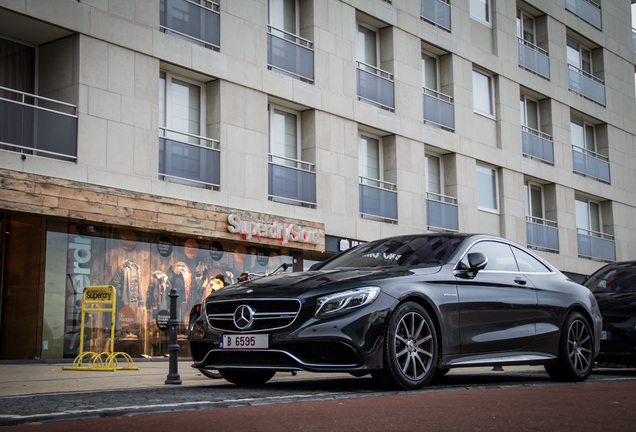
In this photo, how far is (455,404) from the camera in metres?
5.92

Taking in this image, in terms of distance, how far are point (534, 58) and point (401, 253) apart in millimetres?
23982

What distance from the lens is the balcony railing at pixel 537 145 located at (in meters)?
29.2

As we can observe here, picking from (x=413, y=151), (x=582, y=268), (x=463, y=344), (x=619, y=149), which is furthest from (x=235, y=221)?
(x=619, y=149)

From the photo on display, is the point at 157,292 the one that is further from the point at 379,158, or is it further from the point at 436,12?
the point at 436,12

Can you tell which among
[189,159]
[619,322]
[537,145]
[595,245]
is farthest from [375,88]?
[595,245]

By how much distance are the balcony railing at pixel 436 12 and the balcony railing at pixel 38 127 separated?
42.9 feet

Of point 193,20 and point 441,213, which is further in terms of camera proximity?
point 441,213

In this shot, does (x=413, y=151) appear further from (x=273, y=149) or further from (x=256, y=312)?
(x=256, y=312)

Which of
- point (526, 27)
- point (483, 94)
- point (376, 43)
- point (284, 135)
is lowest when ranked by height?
point (284, 135)

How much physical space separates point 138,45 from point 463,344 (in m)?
11.4

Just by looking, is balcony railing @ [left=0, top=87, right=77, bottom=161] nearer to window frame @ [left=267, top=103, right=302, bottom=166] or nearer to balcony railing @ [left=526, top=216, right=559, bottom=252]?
window frame @ [left=267, top=103, right=302, bottom=166]

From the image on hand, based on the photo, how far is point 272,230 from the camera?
19094mm

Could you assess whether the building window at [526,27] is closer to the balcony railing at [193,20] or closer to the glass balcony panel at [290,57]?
the glass balcony panel at [290,57]

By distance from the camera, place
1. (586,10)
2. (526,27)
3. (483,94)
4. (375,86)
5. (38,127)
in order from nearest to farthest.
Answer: (38,127)
(375,86)
(483,94)
(526,27)
(586,10)
